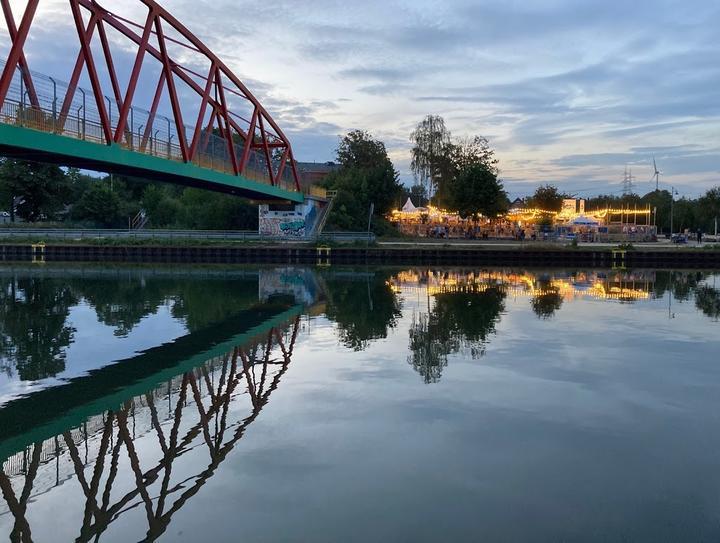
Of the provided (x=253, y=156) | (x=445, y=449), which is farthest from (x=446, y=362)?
(x=253, y=156)

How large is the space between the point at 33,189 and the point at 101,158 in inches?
2247

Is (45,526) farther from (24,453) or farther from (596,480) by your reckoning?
(596,480)

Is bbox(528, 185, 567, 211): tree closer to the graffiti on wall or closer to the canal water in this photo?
the graffiti on wall

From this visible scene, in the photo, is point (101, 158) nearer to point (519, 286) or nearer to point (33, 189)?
point (519, 286)

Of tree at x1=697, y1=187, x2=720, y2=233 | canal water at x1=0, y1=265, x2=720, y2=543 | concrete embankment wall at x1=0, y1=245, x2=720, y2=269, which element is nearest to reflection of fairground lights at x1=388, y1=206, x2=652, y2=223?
tree at x1=697, y1=187, x2=720, y2=233

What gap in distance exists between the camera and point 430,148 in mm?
80625

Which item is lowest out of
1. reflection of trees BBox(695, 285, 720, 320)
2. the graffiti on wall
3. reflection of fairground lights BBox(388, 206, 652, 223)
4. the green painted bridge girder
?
the green painted bridge girder

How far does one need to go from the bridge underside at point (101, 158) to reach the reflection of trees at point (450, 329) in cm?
1372

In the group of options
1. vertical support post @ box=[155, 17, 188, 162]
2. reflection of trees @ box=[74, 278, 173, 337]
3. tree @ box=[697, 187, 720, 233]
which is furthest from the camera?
tree @ box=[697, 187, 720, 233]

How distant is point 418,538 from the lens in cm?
691

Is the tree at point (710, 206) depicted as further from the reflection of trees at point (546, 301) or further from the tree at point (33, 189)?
the tree at point (33, 189)

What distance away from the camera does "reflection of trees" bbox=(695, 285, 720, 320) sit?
25.1 metres

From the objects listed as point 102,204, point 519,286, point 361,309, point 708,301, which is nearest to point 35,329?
point 361,309

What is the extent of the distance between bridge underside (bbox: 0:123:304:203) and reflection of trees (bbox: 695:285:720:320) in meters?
23.5
